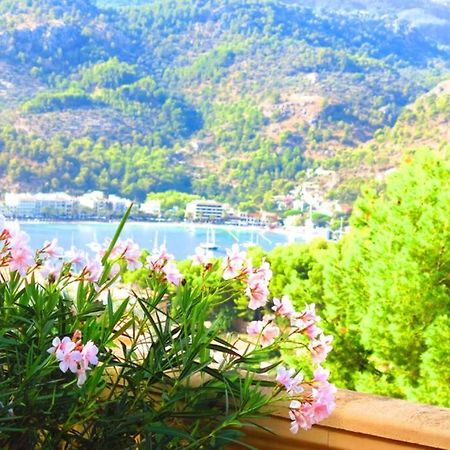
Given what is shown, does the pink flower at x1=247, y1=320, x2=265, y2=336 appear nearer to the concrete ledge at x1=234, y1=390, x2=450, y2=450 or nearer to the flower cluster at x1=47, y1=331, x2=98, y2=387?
the concrete ledge at x1=234, y1=390, x2=450, y2=450

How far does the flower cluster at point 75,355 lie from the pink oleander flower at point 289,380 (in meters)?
0.23

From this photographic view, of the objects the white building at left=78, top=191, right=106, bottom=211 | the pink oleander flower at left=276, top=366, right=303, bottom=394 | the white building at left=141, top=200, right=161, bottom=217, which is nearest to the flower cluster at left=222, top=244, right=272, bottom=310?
the pink oleander flower at left=276, top=366, right=303, bottom=394

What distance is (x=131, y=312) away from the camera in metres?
1.01

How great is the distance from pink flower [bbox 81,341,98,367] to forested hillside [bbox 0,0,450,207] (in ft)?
92.3

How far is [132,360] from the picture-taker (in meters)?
1.03

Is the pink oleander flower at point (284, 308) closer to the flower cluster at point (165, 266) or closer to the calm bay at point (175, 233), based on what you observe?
the flower cluster at point (165, 266)

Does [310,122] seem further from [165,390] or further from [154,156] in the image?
Answer: [165,390]

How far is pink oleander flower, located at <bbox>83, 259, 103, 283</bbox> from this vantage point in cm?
101

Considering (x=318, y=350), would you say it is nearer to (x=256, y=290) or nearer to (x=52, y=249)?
(x=256, y=290)

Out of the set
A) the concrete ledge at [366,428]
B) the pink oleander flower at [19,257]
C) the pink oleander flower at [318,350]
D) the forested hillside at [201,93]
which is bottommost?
the forested hillside at [201,93]

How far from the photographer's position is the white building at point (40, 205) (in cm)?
2717

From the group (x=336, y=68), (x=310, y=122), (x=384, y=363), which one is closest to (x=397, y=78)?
(x=336, y=68)

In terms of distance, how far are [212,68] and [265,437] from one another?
36.0 meters

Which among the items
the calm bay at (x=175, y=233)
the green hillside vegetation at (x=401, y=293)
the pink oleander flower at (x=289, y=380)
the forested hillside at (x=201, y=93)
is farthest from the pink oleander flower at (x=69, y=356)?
the forested hillside at (x=201, y=93)
